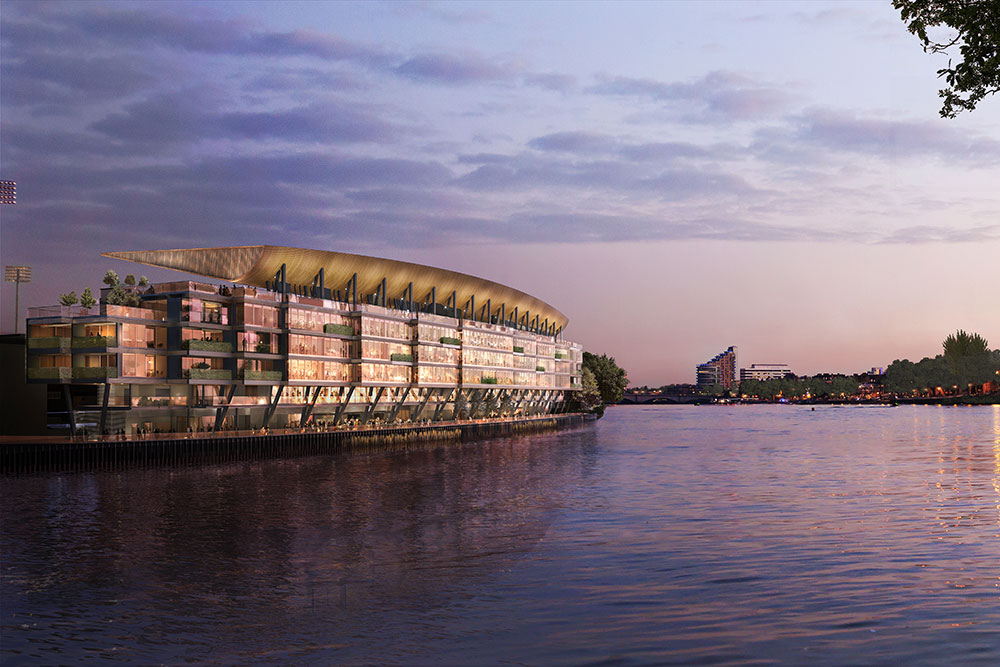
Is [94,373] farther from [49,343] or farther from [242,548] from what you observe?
[242,548]

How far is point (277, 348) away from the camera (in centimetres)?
9412

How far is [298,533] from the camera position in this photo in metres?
36.9

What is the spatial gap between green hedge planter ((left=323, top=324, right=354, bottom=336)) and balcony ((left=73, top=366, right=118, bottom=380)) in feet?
97.0

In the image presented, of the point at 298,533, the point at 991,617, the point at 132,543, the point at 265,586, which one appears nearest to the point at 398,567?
the point at 265,586

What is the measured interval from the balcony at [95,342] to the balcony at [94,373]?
6.22 feet

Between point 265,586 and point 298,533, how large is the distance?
442 inches

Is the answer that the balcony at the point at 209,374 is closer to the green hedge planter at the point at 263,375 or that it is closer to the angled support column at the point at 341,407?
the green hedge planter at the point at 263,375

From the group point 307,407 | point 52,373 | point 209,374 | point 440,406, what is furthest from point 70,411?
point 440,406

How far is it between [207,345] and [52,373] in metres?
13.3

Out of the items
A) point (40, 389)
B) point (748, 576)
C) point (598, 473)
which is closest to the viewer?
point (748, 576)

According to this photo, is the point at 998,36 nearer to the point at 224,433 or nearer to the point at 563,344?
the point at 224,433

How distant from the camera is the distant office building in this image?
98125 millimetres

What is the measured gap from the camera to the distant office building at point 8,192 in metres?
98.1

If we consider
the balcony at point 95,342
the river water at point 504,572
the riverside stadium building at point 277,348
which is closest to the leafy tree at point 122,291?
the riverside stadium building at point 277,348
